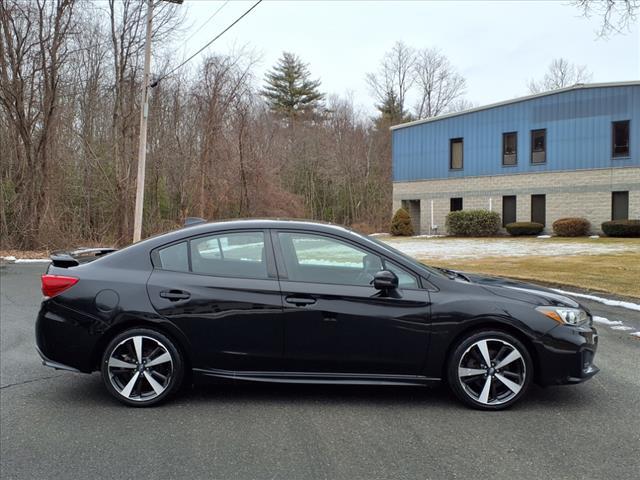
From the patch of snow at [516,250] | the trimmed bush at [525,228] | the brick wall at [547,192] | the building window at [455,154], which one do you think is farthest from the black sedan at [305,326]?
the building window at [455,154]

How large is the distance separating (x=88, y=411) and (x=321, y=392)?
186cm

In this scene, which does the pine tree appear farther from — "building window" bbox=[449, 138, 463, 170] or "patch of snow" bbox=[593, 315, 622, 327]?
"patch of snow" bbox=[593, 315, 622, 327]

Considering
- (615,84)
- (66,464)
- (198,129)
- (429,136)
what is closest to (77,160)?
(198,129)

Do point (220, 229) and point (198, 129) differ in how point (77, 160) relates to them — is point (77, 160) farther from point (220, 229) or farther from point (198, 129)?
point (220, 229)

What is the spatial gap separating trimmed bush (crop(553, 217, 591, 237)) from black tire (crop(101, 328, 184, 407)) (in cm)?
2705

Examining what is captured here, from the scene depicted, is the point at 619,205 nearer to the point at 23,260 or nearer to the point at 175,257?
the point at 23,260

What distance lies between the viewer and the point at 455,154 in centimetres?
3309

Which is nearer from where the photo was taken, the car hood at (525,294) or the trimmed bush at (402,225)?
the car hood at (525,294)

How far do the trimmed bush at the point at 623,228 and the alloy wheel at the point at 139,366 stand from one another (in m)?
26.8

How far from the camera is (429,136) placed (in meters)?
33.7

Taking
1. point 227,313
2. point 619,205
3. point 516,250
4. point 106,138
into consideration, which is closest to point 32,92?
point 106,138

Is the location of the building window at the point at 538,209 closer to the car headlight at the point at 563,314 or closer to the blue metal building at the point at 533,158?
the blue metal building at the point at 533,158

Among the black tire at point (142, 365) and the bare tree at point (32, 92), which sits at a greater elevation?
the bare tree at point (32, 92)

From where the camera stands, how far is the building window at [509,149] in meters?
30.5
